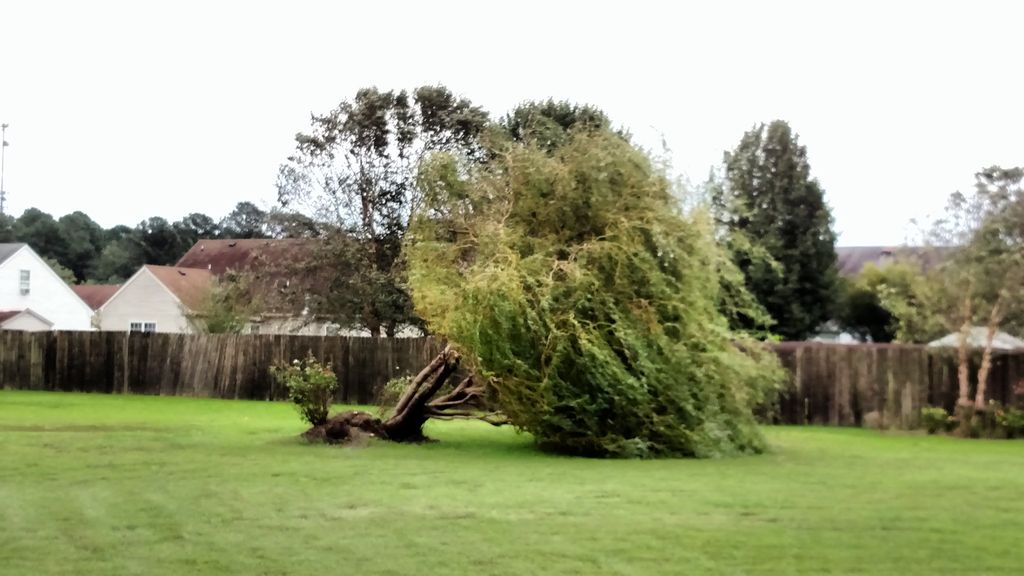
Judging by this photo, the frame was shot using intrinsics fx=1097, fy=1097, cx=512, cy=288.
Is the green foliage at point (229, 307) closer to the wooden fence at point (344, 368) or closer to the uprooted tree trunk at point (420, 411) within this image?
the wooden fence at point (344, 368)

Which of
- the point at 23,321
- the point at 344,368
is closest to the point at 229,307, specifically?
the point at 344,368

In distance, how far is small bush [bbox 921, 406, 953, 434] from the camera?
21453 millimetres

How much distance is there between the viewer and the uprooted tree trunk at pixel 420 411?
55.9ft

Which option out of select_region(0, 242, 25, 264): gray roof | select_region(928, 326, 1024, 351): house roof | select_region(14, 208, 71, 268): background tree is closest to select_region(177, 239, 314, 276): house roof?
select_region(0, 242, 25, 264): gray roof

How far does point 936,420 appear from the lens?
848 inches

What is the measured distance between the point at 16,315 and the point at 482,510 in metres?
45.3

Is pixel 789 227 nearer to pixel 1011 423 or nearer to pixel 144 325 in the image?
pixel 1011 423

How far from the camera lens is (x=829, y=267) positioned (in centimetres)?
4653

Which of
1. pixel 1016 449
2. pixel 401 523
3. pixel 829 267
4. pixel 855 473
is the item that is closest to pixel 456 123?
pixel 829 267

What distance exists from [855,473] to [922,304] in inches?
396

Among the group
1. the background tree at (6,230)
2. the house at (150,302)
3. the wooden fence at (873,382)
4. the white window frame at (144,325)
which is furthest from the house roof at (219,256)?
the wooden fence at (873,382)

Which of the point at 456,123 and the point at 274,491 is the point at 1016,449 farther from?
the point at 456,123

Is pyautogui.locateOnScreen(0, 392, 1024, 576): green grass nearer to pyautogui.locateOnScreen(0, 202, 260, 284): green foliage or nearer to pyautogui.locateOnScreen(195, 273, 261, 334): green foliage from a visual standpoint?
pyautogui.locateOnScreen(195, 273, 261, 334): green foliage

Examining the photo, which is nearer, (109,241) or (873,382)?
(873,382)
